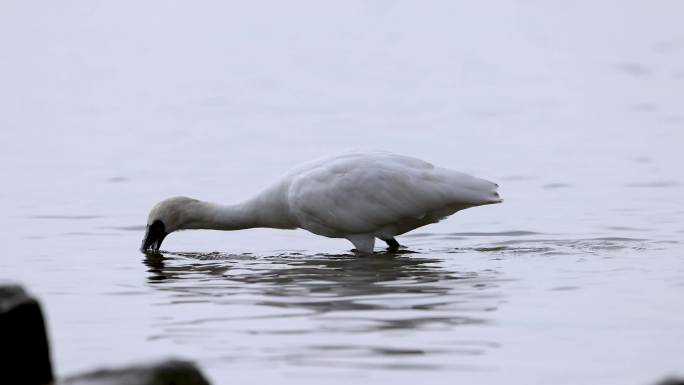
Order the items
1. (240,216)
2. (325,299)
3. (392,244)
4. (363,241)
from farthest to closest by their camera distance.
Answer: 1. (392,244)
2. (240,216)
3. (363,241)
4. (325,299)

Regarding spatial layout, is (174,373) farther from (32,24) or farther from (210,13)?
(210,13)

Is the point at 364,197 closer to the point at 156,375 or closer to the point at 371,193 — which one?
the point at 371,193

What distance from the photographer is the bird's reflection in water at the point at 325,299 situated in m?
11.1

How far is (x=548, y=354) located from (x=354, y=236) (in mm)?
4997

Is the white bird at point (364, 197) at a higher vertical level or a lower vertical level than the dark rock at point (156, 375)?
higher

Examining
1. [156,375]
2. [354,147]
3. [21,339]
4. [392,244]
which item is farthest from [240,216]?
[354,147]

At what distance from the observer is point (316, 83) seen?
35.6 meters

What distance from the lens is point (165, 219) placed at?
52.3ft

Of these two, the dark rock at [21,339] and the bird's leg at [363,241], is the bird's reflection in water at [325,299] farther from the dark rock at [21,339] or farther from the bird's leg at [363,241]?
the dark rock at [21,339]

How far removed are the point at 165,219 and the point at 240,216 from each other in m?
0.79

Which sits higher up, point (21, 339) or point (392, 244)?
point (392, 244)

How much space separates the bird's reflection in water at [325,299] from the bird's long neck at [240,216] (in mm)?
318

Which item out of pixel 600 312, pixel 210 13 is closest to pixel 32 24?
pixel 210 13

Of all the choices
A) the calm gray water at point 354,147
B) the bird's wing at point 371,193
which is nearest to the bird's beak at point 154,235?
the calm gray water at point 354,147
